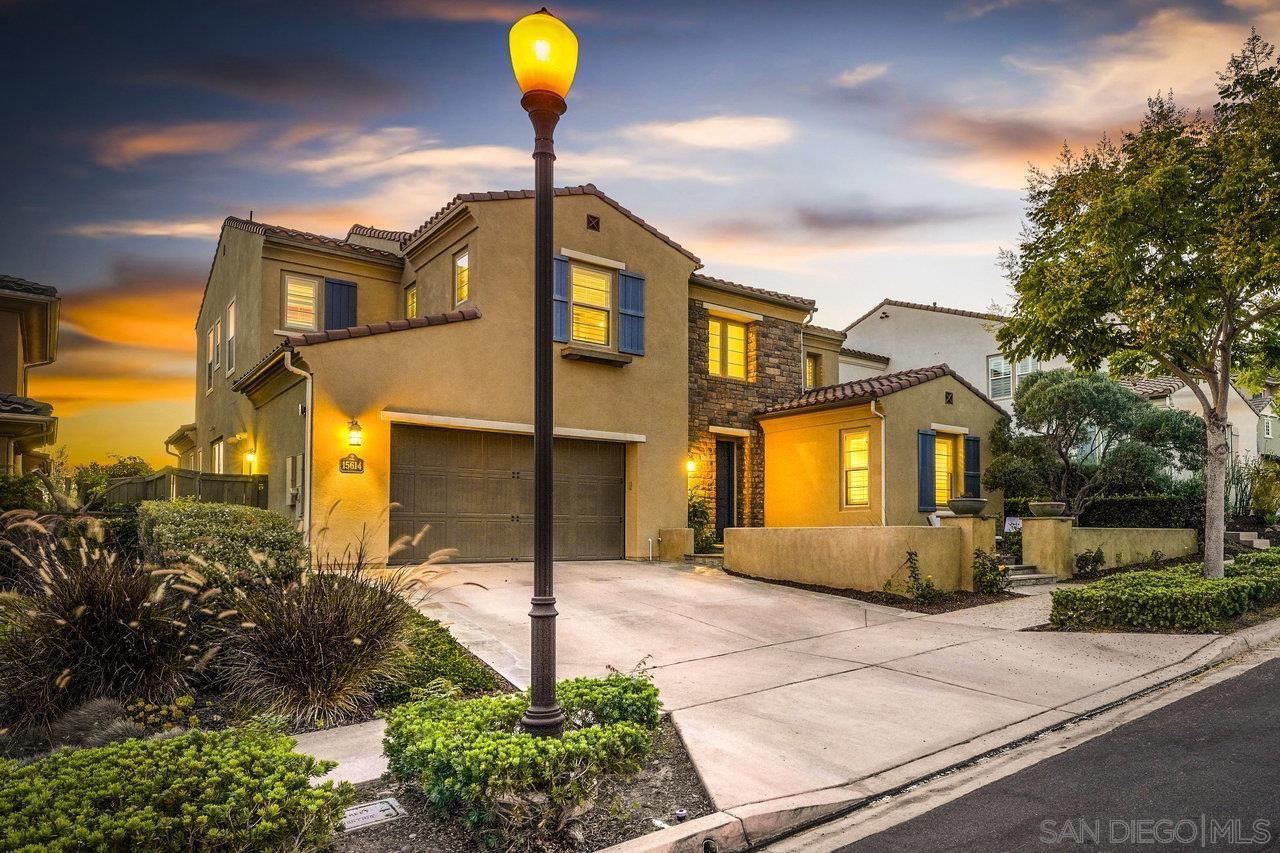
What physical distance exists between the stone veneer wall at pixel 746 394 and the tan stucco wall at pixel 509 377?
788 mm

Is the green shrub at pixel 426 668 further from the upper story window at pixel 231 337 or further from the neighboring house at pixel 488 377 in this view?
the upper story window at pixel 231 337

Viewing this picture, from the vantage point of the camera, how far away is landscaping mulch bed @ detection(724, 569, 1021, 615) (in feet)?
35.1

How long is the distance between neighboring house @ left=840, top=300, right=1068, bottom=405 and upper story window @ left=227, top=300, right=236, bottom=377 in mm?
16006

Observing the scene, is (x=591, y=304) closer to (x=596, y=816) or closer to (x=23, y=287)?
(x=23, y=287)

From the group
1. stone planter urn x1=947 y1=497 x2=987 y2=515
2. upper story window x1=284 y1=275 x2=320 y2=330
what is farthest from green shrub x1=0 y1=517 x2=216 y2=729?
upper story window x1=284 y1=275 x2=320 y2=330

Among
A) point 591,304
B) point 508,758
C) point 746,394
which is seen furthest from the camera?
point 746,394

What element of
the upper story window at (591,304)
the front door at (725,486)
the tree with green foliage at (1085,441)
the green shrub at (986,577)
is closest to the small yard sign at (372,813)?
the green shrub at (986,577)

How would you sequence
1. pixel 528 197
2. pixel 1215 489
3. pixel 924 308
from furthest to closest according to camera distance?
pixel 924 308, pixel 528 197, pixel 1215 489

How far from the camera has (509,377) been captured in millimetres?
13430

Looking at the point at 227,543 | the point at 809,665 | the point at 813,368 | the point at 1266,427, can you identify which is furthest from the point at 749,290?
the point at 1266,427

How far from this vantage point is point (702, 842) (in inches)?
156

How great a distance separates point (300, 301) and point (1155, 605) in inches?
594

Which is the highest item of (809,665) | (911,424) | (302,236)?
(302,236)

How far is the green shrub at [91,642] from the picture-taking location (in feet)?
18.0
